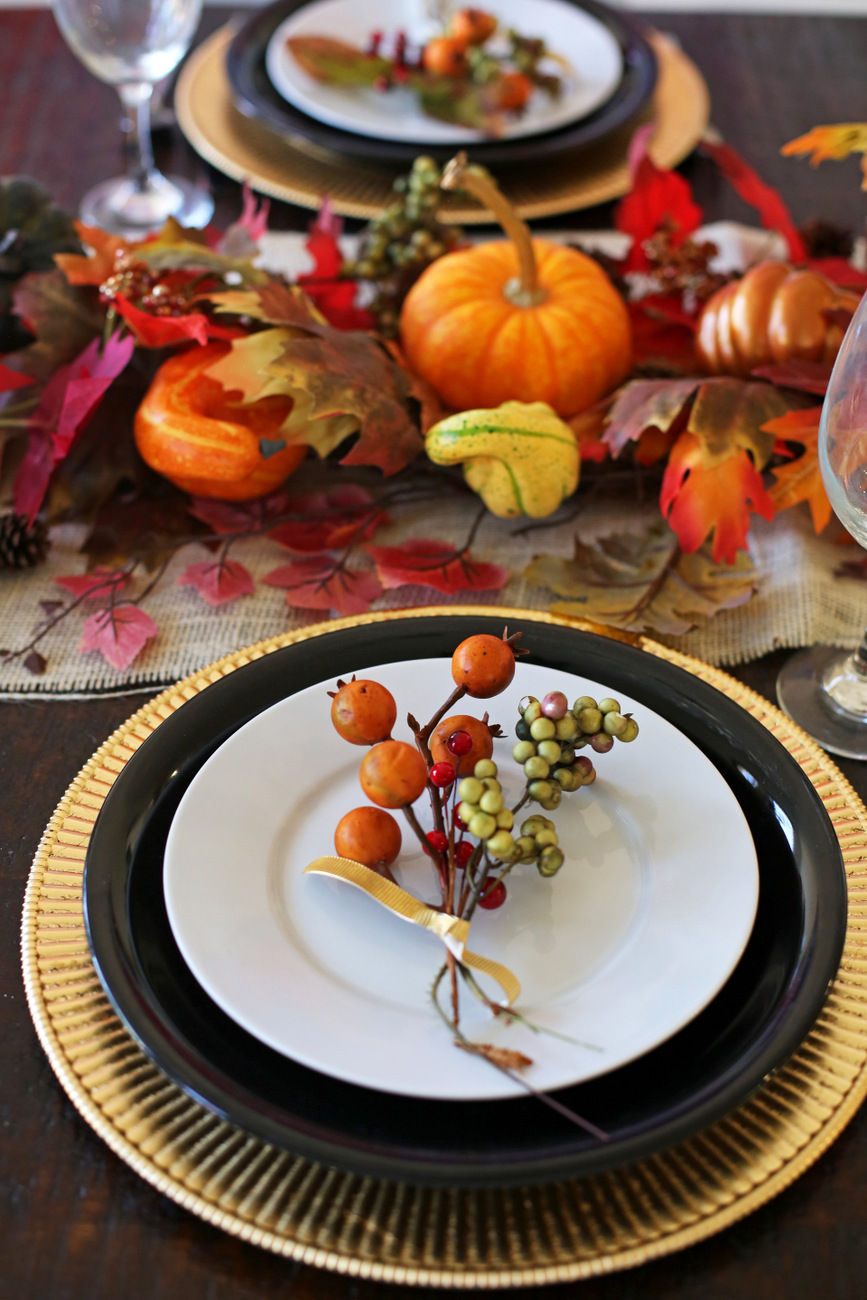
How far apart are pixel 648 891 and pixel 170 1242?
0.22 meters

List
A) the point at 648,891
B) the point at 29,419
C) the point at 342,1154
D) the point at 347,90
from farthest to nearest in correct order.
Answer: the point at 347,90 < the point at 29,419 < the point at 648,891 < the point at 342,1154

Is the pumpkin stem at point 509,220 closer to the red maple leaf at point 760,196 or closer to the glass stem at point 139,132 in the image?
the red maple leaf at point 760,196

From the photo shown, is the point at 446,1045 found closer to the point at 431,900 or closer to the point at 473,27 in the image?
the point at 431,900

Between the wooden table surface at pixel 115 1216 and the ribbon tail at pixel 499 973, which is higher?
the ribbon tail at pixel 499 973

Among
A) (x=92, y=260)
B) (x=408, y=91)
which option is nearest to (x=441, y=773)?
(x=92, y=260)

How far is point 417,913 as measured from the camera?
44 centimetres

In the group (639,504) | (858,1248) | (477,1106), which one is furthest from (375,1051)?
(639,504)

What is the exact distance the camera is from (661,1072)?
1.33 ft

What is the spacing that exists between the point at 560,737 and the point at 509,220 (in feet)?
1.41

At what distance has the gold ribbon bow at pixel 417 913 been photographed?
0.41m

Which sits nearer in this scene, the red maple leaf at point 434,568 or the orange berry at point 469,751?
the orange berry at point 469,751

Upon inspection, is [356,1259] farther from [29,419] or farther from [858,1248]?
[29,419]

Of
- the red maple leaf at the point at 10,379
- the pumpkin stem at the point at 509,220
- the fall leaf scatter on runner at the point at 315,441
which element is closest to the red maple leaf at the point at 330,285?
the fall leaf scatter on runner at the point at 315,441

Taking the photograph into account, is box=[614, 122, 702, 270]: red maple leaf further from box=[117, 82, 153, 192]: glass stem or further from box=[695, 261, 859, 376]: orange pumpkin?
box=[117, 82, 153, 192]: glass stem
